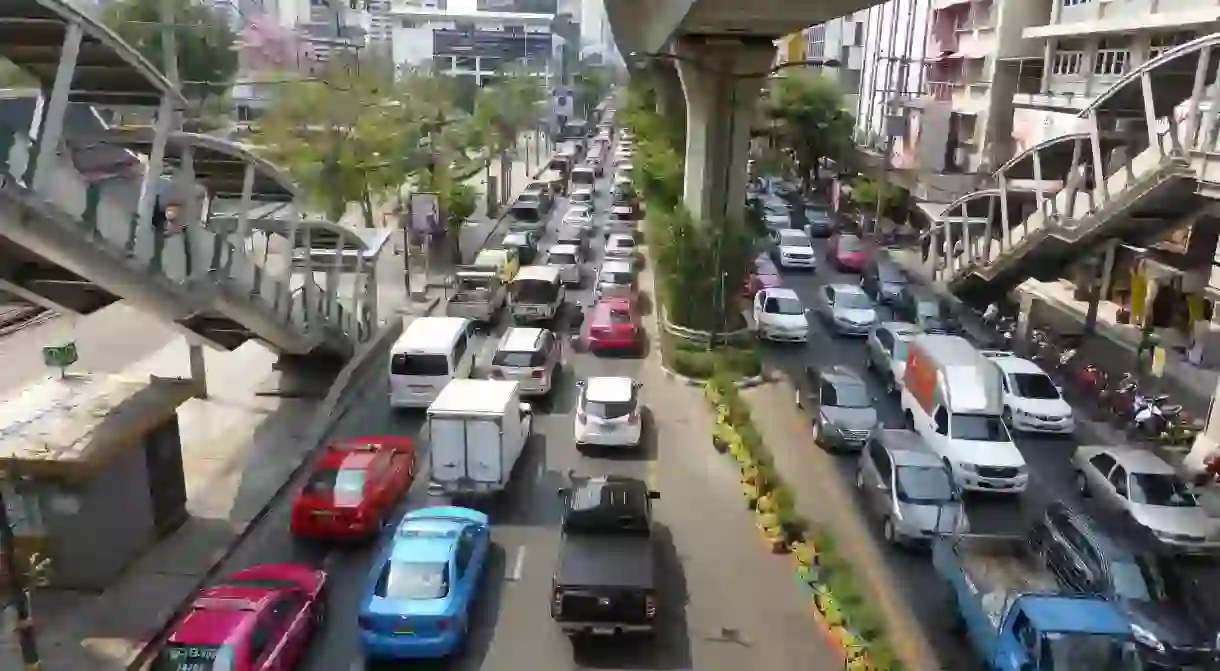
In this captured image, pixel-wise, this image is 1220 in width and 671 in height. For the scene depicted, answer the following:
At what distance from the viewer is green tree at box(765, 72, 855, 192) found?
43.7m

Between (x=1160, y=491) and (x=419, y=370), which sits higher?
(x=419, y=370)

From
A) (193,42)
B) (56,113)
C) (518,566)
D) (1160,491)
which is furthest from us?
(193,42)

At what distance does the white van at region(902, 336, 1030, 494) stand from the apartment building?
8.30 m

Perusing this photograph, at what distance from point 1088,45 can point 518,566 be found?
28706 millimetres

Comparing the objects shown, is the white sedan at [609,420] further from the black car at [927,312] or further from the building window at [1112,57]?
the building window at [1112,57]

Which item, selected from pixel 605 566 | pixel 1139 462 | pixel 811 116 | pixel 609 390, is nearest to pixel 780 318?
pixel 609 390

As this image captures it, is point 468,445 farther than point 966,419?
No

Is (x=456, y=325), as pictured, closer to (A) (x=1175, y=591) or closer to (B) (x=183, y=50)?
(A) (x=1175, y=591)

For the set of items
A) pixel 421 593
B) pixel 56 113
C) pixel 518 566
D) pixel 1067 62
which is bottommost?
pixel 518 566

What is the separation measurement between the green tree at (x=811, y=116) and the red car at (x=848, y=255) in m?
10.9

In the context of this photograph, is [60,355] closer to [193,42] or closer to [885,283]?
[885,283]

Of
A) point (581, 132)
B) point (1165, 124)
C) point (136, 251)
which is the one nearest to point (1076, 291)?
point (1165, 124)

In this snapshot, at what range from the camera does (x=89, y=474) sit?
11039mm

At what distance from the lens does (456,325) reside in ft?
62.8
